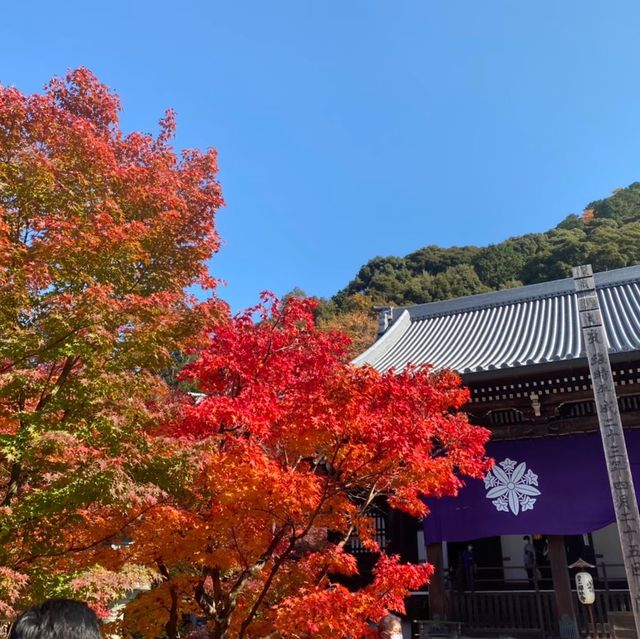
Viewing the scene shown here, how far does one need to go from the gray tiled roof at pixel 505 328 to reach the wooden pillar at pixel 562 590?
298 cm

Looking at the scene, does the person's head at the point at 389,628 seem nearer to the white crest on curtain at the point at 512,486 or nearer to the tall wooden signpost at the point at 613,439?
the tall wooden signpost at the point at 613,439

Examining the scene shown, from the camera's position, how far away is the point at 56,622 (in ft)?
6.61

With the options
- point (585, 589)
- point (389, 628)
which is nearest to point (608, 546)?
point (585, 589)

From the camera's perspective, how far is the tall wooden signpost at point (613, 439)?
17.0 ft

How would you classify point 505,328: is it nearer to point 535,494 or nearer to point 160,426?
Result: point 535,494

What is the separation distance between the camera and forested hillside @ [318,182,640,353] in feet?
182

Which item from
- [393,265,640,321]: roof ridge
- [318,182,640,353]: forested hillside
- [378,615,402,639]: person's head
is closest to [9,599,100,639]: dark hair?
[378,615,402,639]: person's head

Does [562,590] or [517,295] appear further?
→ [517,295]

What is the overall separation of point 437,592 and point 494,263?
218 feet

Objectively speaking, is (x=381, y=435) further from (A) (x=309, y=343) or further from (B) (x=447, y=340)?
(B) (x=447, y=340)

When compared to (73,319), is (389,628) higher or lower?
lower

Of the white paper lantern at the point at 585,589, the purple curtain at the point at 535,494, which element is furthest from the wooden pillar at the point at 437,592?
the white paper lantern at the point at 585,589

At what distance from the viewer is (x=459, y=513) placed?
9789mm

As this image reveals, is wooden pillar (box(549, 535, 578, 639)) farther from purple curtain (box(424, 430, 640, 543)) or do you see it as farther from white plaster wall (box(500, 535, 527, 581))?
white plaster wall (box(500, 535, 527, 581))
